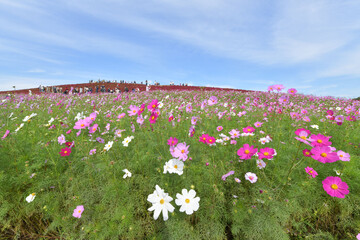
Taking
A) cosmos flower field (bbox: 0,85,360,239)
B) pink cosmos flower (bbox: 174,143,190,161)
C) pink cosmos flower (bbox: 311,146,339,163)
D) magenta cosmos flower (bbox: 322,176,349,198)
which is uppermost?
pink cosmos flower (bbox: 311,146,339,163)

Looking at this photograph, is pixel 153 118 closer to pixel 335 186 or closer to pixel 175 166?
pixel 175 166

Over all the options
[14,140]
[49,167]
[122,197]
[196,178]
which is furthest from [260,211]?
[14,140]

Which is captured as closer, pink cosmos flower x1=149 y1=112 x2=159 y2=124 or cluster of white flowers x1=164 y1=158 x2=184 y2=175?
cluster of white flowers x1=164 y1=158 x2=184 y2=175

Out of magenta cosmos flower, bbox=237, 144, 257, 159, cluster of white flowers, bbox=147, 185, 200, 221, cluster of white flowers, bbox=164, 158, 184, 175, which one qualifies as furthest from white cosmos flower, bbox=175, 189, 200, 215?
magenta cosmos flower, bbox=237, 144, 257, 159

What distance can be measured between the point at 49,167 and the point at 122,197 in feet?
4.47

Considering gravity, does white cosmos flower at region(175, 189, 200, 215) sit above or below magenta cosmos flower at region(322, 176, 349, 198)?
below

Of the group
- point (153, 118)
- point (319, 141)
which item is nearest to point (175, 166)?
point (153, 118)

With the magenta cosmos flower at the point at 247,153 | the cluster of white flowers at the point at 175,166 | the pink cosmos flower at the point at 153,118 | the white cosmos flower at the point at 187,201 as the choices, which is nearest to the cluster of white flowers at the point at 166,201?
the white cosmos flower at the point at 187,201

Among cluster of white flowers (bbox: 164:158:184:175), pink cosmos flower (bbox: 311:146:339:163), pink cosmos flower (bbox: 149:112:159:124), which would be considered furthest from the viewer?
pink cosmos flower (bbox: 149:112:159:124)

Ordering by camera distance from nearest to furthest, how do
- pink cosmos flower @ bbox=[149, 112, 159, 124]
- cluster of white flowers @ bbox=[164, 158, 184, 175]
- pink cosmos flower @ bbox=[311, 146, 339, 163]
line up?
pink cosmos flower @ bbox=[311, 146, 339, 163]
cluster of white flowers @ bbox=[164, 158, 184, 175]
pink cosmos flower @ bbox=[149, 112, 159, 124]

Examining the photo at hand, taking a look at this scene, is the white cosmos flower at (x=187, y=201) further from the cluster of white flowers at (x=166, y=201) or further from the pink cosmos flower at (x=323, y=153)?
the pink cosmos flower at (x=323, y=153)

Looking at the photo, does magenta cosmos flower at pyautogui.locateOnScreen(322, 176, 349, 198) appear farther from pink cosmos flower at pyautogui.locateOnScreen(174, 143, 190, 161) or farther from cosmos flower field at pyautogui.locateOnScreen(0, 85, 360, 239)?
pink cosmos flower at pyautogui.locateOnScreen(174, 143, 190, 161)

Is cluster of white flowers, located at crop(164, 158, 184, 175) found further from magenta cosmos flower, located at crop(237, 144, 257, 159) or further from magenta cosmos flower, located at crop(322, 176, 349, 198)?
magenta cosmos flower, located at crop(322, 176, 349, 198)

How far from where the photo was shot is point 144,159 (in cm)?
216
